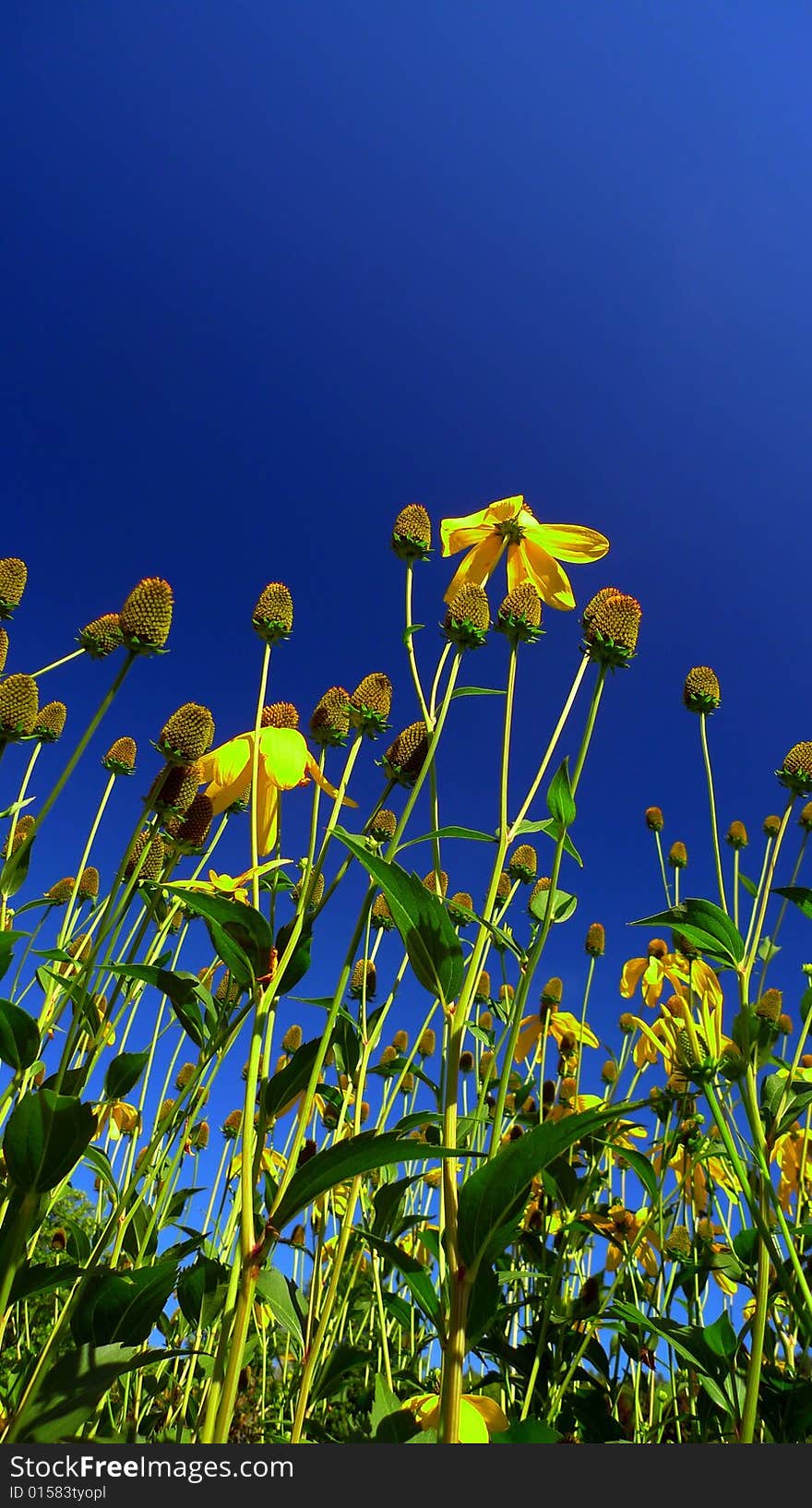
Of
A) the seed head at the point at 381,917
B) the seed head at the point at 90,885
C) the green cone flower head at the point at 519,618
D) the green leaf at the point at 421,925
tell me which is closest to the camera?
the green leaf at the point at 421,925

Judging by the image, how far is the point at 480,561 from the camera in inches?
90.0

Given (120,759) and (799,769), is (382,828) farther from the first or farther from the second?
(799,769)

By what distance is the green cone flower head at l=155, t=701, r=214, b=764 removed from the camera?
161cm

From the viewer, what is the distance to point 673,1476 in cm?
112

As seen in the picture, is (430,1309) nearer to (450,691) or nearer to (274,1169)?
(450,691)

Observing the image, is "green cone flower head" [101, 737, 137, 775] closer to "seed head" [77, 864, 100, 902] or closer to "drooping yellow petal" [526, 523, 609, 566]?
"seed head" [77, 864, 100, 902]

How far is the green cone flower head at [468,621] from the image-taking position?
1876 millimetres

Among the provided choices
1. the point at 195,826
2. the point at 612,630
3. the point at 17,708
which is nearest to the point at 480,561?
the point at 612,630

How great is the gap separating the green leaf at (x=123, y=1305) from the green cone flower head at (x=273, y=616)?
1344mm

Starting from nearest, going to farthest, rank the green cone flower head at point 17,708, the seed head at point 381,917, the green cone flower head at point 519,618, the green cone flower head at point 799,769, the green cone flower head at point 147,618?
the green cone flower head at point 147,618, the green cone flower head at point 17,708, the green cone flower head at point 519,618, the green cone flower head at point 799,769, the seed head at point 381,917

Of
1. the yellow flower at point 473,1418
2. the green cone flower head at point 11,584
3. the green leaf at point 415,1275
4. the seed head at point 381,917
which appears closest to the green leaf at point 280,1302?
the yellow flower at point 473,1418

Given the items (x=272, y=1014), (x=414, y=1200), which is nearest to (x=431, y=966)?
(x=272, y=1014)

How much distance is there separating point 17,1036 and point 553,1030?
273 centimetres

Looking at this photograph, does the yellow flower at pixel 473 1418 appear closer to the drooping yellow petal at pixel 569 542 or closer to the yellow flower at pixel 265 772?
the yellow flower at pixel 265 772
